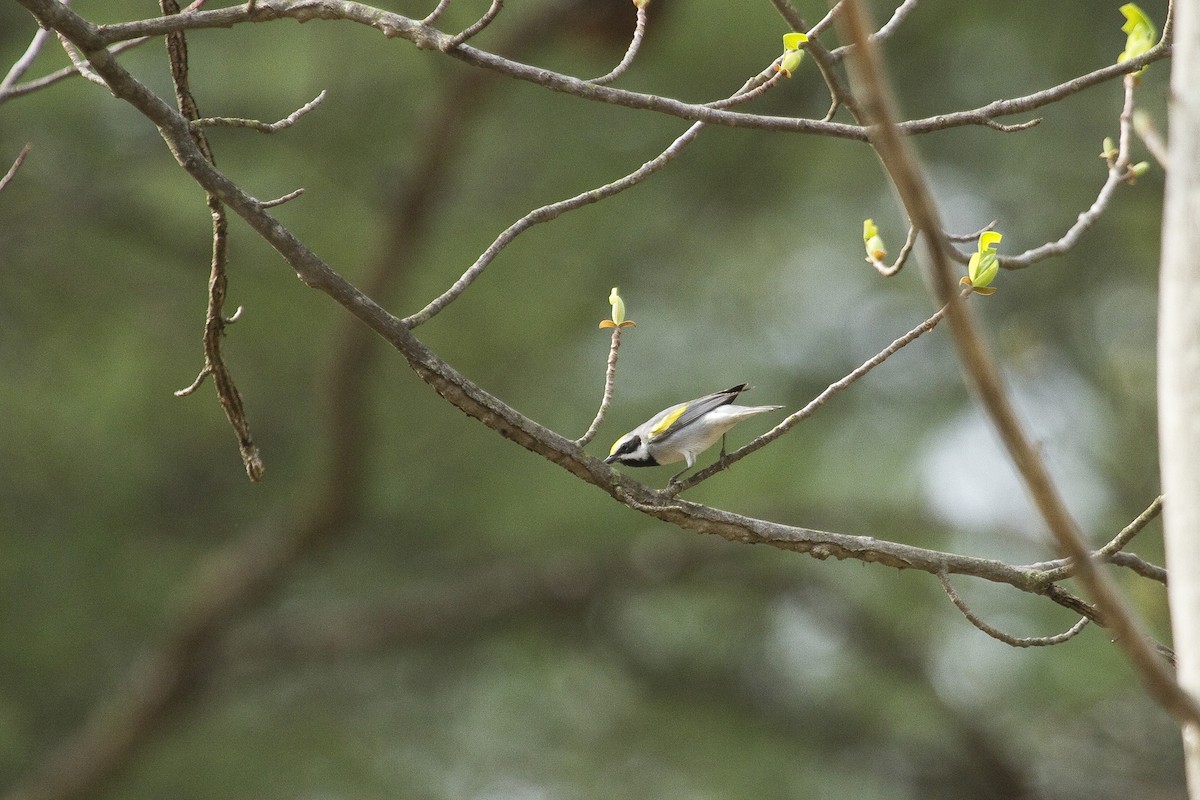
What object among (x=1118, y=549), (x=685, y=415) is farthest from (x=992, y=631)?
(x=685, y=415)

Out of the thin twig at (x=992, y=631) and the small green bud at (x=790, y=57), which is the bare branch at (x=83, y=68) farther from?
the thin twig at (x=992, y=631)

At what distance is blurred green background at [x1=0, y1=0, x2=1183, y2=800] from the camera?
4.67m

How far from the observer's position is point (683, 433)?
2.52 metres

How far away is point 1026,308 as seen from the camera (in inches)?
211

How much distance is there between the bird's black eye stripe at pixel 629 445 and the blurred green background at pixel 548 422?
1.82 meters

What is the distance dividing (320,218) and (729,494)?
2100mm

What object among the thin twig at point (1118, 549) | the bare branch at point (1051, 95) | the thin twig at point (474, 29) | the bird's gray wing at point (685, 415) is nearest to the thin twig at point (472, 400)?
the thin twig at point (1118, 549)

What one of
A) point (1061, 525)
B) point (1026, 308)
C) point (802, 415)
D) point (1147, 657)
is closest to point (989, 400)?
point (1061, 525)

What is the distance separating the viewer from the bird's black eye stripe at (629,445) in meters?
2.66

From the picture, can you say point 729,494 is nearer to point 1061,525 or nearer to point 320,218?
point 320,218

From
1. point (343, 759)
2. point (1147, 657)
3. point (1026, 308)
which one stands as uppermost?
point (1026, 308)

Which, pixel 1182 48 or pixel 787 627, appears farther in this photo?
pixel 787 627

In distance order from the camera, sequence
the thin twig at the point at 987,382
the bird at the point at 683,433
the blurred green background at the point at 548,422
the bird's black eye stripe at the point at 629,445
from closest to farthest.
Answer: the thin twig at the point at 987,382
the bird at the point at 683,433
the bird's black eye stripe at the point at 629,445
the blurred green background at the point at 548,422

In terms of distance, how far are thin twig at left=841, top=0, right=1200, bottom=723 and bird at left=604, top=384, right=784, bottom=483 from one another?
5.12ft
